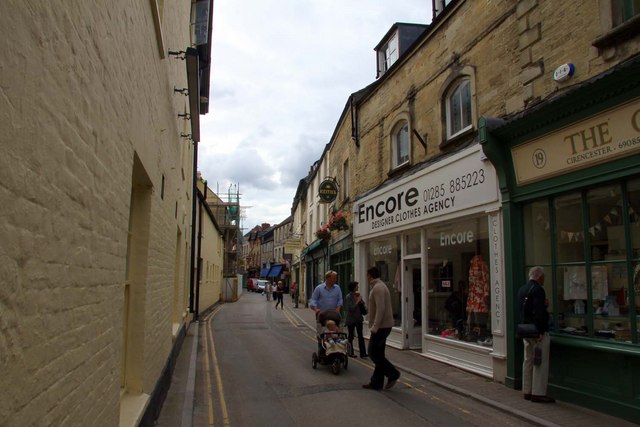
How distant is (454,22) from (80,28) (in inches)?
374

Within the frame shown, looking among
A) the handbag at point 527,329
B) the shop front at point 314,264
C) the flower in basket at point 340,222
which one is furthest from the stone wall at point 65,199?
the shop front at point 314,264

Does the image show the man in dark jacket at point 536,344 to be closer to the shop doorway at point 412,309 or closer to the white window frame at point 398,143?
the shop doorway at point 412,309

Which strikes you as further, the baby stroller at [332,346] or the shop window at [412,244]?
the shop window at [412,244]

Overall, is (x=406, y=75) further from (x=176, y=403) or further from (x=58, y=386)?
(x=58, y=386)

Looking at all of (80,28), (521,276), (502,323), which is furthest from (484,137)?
(80,28)

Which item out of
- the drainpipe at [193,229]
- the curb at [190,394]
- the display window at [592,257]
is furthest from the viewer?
the drainpipe at [193,229]

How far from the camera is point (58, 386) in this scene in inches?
94.7

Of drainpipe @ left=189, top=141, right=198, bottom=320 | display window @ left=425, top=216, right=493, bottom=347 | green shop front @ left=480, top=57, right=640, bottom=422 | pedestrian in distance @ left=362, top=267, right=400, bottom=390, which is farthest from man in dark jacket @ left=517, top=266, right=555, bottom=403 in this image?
drainpipe @ left=189, top=141, right=198, bottom=320

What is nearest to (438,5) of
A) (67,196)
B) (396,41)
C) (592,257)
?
(396,41)

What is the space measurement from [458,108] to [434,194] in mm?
1848

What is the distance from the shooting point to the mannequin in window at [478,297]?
937 centimetres

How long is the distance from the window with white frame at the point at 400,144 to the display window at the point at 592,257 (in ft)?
17.6

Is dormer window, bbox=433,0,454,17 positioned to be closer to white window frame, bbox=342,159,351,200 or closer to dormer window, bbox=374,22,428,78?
dormer window, bbox=374,22,428,78

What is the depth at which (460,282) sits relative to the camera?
1044cm
